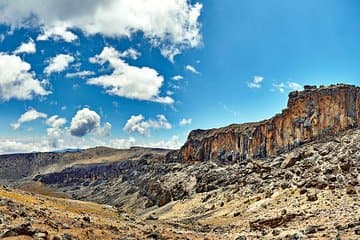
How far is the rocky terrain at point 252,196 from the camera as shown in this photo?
29.1 metres

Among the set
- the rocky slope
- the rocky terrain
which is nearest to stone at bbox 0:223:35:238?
the rocky terrain

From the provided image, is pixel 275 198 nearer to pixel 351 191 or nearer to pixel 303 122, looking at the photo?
pixel 351 191

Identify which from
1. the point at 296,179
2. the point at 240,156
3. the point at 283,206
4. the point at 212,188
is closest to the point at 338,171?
the point at 296,179

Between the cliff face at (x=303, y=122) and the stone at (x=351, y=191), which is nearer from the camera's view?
the stone at (x=351, y=191)

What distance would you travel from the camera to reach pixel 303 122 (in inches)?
3900

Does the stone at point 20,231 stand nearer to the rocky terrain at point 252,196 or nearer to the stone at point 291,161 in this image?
the rocky terrain at point 252,196

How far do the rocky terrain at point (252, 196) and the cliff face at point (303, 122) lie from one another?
0.74 feet

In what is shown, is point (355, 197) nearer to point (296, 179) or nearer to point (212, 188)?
point (296, 179)

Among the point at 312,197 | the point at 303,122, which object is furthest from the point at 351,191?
the point at 303,122

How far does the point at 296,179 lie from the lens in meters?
62.3

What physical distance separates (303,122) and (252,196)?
135 feet

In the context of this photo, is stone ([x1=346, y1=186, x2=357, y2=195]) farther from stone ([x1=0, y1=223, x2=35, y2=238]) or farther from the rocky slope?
stone ([x1=0, y1=223, x2=35, y2=238])

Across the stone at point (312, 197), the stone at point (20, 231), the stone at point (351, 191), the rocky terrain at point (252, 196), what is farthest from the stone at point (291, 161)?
the stone at point (20, 231)

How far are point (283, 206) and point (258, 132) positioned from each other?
70.7 m
